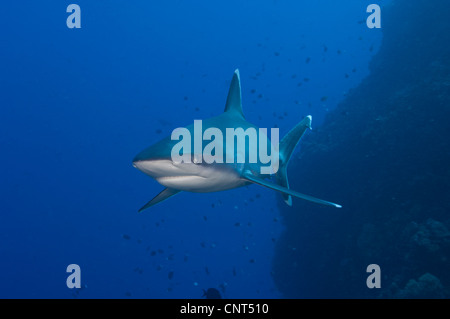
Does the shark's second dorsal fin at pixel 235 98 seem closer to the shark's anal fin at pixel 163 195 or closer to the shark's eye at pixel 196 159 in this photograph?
the shark's anal fin at pixel 163 195

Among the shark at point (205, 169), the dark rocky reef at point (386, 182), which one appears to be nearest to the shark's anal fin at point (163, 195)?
the shark at point (205, 169)

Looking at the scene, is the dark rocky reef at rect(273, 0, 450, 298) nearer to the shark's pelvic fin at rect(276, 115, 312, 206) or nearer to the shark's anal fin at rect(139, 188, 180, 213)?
the shark's pelvic fin at rect(276, 115, 312, 206)

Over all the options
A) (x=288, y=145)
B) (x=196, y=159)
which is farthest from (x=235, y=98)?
(x=196, y=159)

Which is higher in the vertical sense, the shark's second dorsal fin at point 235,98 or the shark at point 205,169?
the shark's second dorsal fin at point 235,98

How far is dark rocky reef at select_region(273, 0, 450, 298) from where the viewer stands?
9.59 meters

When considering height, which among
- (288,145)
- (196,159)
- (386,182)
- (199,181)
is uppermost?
(386,182)

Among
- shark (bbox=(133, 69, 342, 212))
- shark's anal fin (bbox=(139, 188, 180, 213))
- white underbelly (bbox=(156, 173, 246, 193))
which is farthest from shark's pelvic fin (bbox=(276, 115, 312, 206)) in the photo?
shark's anal fin (bbox=(139, 188, 180, 213))

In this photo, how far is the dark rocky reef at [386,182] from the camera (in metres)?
9.59

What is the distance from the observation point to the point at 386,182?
12.3 m

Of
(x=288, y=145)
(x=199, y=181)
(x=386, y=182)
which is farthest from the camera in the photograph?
(x=386, y=182)

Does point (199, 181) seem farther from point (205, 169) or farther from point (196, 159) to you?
point (196, 159)

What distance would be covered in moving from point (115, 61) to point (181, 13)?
3587cm

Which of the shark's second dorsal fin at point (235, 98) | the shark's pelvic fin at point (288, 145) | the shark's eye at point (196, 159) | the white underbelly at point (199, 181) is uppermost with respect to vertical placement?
the shark's second dorsal fin at point (235, 98)
